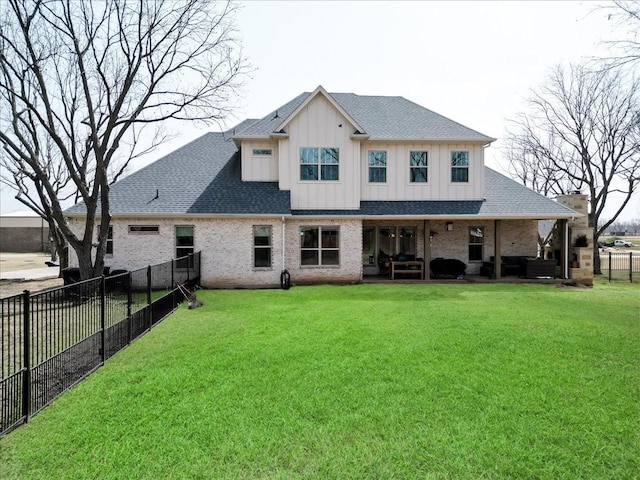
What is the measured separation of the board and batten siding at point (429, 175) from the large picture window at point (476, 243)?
181 cm

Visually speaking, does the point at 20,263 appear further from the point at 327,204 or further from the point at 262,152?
the point at 327,204

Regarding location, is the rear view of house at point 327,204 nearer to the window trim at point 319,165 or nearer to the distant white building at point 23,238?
the window trim at point 319,165

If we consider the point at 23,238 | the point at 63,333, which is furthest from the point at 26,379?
the point at 23,238

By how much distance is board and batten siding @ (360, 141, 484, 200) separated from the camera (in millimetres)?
16688

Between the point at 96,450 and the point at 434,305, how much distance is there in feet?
30.7

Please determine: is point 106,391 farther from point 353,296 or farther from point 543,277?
point 543,277

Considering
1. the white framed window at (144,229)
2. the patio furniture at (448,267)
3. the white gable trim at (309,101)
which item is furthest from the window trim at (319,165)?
the white framed window at (144,229)

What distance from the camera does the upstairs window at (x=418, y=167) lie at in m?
16.8

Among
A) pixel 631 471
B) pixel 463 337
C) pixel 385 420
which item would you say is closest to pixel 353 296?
pixel 463 337

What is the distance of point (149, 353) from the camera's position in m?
6.77

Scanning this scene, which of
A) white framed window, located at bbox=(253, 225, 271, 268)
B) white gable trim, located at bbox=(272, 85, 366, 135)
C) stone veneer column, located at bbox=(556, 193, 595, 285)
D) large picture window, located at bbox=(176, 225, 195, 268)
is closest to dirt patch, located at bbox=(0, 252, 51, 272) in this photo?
large picture window, located at bbox=(176, 225, 195, 268)

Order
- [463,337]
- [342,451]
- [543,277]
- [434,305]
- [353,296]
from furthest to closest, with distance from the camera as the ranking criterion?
[543,277] < [353,296] < [434,305] < [463,337] < [342,451]

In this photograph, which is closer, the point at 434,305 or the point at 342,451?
the point at 342,451

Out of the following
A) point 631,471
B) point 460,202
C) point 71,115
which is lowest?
point 631,471
